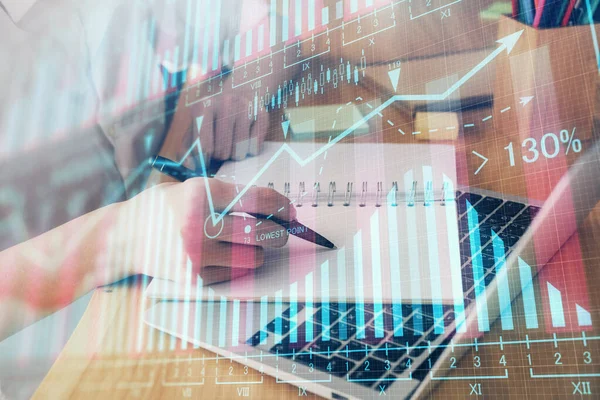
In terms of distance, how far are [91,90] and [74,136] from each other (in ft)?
0.45

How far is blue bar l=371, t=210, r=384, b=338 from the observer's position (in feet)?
2.91

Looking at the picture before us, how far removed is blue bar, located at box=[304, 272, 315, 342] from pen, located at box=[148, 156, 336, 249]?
0.20ft

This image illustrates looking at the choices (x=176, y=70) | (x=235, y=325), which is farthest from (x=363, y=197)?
(x=176, y=70)

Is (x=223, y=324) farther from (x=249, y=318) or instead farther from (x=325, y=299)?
(x=325, y=299)

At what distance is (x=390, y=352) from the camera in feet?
2.81

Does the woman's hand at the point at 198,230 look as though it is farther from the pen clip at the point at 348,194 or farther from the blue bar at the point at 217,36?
the blue bar at the point at 217,36

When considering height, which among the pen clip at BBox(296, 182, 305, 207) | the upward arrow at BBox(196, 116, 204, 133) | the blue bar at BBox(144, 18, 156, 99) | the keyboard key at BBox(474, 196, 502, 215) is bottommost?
the keyboard key at BBox(474, 196, 502, 215)

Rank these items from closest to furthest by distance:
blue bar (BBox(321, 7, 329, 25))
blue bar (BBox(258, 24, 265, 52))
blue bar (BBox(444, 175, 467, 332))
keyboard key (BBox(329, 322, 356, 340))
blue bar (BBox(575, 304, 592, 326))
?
blue bar (BBox(575, 304, 592, 326))
blue bar (BBox(444, 175, 467, 332))
keyboard key (BBox(329, 322, 356, 340))
blue bar (BBox(321, 7, 329, 25))
blue bar (BBox(258, 24, 265, 52))

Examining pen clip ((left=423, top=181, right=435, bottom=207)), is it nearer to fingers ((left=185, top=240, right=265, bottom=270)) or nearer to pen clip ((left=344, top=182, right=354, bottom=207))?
pen clip ((left=344, top=182, right=354, bottom=207))

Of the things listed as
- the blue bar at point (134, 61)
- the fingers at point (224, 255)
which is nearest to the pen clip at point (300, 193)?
the fingers at point (224, 255)

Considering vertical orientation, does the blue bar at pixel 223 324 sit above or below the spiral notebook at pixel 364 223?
below

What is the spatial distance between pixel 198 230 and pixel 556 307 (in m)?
0.70

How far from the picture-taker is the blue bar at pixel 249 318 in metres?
1.02

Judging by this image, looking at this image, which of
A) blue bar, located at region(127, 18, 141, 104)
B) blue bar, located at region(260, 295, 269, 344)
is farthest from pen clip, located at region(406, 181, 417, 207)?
blue bar, located at region(127, 18, 141, 104)
